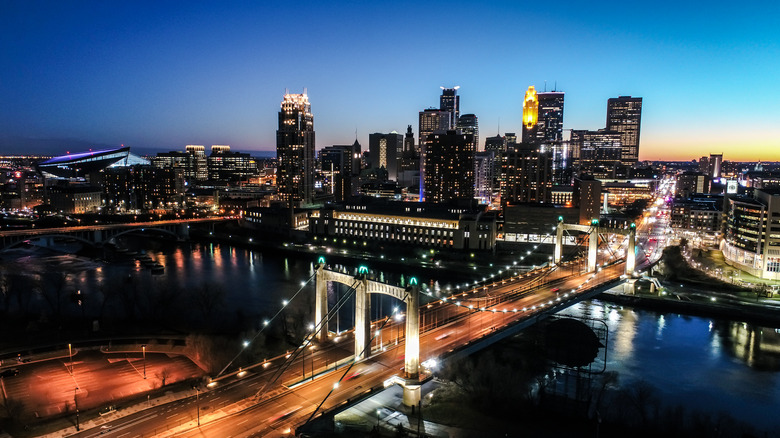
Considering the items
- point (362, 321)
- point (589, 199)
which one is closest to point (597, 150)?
point (589, 199)

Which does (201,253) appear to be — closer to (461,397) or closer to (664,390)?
(461,397)

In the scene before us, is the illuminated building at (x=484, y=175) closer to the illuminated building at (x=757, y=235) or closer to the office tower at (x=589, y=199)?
the office tower at (x=589, y=199)

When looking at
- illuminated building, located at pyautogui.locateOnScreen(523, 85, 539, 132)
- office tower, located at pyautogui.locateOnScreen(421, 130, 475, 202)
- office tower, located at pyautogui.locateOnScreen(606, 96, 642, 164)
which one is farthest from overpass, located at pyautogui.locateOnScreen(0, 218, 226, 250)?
office tower, located at pyautogui.locateOnScreen(606, 96, 642, 164)

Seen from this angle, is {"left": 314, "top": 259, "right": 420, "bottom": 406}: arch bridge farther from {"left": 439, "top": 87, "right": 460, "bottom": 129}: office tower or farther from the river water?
{"left": 439, "top": 87, "right": 460, "bottom": 129}: office tower

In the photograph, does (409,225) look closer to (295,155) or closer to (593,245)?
(593,245)

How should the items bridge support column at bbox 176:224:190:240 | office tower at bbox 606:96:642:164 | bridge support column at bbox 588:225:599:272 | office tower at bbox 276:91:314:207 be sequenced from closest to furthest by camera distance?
bridge support column at bbox 588:225:599:272, bridge support column at bbox 176:224:190:240, office tower at bbox 276:91:314:207, office tower at bbox 606:96:642:164
